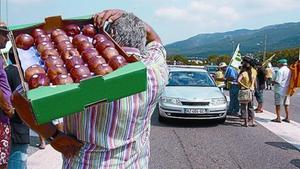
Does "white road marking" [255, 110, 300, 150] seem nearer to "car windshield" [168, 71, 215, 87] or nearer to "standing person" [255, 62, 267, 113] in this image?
"standing person" [255, 62, 267, 113]

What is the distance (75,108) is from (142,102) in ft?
1.60

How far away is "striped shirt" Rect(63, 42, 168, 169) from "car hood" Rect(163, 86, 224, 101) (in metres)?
8.71

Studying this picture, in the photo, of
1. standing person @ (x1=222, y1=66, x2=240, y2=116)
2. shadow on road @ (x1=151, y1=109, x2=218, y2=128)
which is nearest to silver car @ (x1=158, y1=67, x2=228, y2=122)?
shadow on road @ (x1=151, y1=109, x2=218, y2=128)

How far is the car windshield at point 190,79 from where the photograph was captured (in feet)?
39.7

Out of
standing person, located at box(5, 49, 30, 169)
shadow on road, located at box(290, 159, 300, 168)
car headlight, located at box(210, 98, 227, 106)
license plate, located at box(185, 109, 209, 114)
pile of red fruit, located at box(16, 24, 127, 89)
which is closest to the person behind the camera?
pile of red fruit, located at box(16, 24, 127, 89)

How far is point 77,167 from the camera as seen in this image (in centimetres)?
210

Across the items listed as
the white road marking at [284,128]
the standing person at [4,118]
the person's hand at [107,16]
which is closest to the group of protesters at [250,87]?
the white road marking at [284,128]

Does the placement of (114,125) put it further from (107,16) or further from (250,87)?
(250,87)

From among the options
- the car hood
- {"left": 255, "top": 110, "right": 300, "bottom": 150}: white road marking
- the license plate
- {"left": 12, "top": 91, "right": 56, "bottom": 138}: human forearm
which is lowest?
{"left": 255, "top": 110, "right": 300, "bottom": 150}: white road marking

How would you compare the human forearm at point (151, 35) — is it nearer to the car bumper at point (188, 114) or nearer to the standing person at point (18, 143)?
the standing person at point (18, 143)

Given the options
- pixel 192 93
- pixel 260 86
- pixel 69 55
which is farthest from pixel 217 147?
pixel 69 55

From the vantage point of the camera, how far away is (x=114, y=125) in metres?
2.02

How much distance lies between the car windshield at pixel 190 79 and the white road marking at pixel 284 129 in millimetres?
1769

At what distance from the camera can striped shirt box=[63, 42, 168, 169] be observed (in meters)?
2.00
